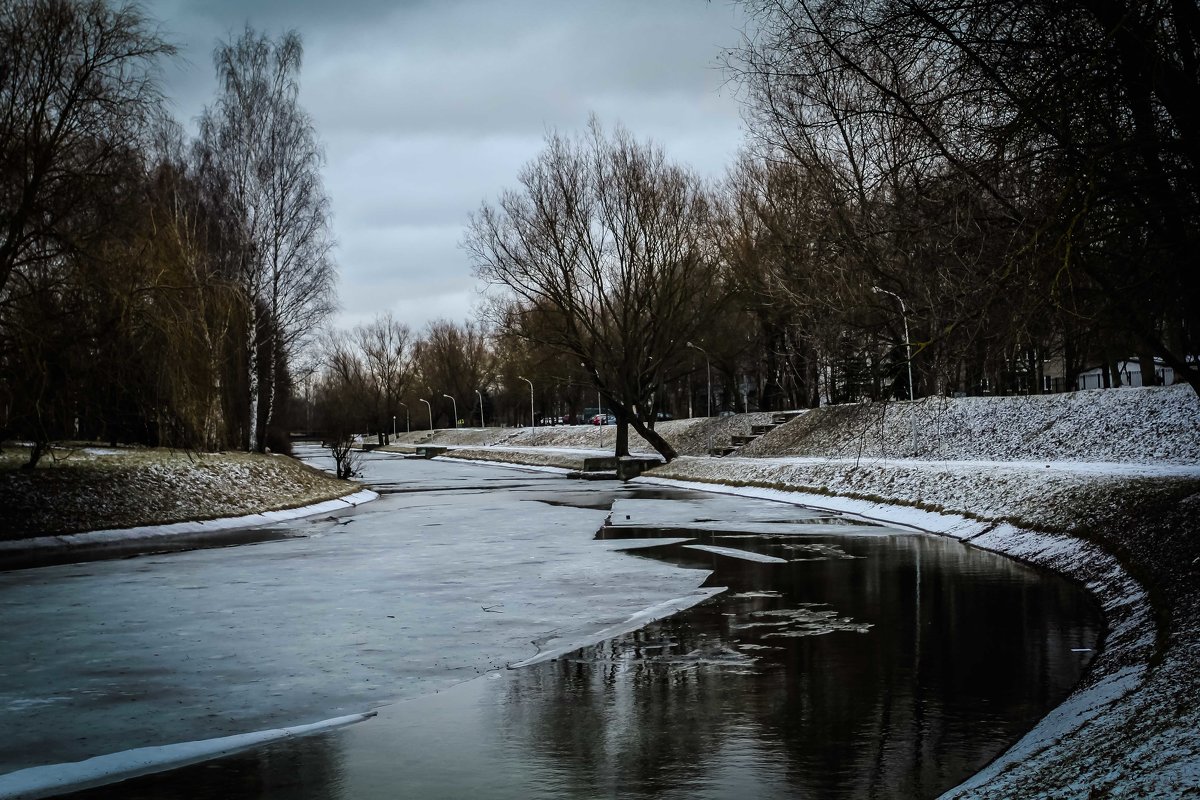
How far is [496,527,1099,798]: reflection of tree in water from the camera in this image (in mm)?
6348

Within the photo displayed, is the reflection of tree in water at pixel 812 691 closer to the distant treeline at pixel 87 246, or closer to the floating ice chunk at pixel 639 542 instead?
the floating ice chunk at pixel 639 542

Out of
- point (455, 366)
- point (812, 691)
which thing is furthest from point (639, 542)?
point (455, 366)

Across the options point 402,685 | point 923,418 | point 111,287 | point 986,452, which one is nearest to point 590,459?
point 923,418

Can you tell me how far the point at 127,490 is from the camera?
23406 millimetres

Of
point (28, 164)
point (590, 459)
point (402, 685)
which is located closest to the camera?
point (402, 685)

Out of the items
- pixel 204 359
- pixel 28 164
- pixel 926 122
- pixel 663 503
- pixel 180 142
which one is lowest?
pixel 663 503

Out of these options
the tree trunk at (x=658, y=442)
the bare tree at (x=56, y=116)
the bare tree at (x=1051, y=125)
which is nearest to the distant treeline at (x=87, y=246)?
the bare tree at (x=56, y=116)

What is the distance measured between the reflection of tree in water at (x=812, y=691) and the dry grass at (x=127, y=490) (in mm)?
14844

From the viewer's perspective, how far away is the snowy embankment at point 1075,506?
5.72 meters

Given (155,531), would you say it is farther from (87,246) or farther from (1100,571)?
(1100,571)

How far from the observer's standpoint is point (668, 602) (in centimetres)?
1260

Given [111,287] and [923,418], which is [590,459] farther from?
[111,287]

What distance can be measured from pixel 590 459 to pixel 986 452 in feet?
70.1

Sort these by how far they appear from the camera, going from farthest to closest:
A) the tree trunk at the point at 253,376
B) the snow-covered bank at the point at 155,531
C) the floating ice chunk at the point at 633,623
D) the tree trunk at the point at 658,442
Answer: the tree trunk at the point at 658,442 < the tree trunk at the point at 253,376 < the snow-covered bank at the point at 155,531 < the floating ice chunk at the point at 633,623
